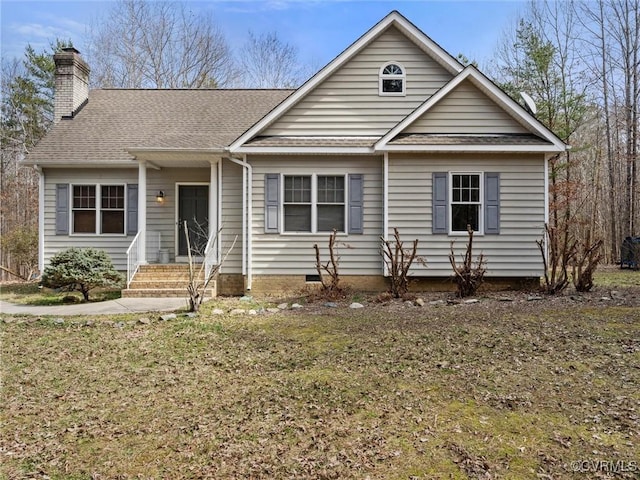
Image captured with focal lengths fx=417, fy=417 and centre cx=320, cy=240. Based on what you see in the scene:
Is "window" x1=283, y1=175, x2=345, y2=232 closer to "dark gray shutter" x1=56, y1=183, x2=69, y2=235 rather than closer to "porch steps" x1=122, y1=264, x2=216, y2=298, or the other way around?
"porch steps" x1=122, y1=264, x2=216, y2=298

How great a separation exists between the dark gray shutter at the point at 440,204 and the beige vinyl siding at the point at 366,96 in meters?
1.87

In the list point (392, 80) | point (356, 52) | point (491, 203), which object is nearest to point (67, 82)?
point (356, 52)

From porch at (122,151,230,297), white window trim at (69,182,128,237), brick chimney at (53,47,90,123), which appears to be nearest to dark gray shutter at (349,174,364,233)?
porch at (122,151,230,297)

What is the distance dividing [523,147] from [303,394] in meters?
7.86

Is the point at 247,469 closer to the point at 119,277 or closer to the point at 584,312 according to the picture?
the point at 584,312

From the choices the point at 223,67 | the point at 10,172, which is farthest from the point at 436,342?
the point at 10,172

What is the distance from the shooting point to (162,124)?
12742mm

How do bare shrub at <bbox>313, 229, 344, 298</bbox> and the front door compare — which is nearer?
bare shrub at <bbox>313, 229, 344, 298</bbox>

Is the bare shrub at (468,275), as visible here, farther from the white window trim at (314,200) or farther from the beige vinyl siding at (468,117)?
the white window trim at (314,200)

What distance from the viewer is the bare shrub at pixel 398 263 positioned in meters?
8.91

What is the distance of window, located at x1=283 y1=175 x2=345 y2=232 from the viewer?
10195 mm

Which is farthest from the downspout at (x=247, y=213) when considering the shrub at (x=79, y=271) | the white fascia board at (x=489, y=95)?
the white fascia board at (x=489, y=95)

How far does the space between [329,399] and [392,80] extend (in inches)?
343

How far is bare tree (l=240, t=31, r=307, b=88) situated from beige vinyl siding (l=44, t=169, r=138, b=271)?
1599cm
